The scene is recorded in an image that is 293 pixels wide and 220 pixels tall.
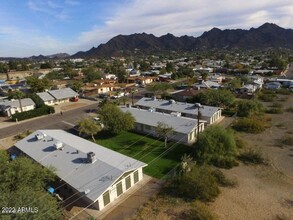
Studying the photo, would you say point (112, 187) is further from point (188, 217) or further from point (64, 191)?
point (188, 217)

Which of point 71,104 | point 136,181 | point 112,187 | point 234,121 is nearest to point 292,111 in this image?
point 234,121

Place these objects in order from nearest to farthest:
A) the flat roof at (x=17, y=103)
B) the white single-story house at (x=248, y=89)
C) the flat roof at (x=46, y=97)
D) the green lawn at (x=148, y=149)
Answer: the green lawn at (x=148, y=149) → the flat roof at (x=17, y=103) → the flat roof at (x=46, y=97) → the white single-story house at (x=248, y=89)

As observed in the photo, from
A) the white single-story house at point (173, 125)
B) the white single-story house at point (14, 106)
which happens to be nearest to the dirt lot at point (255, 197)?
the white single-story house at point (173, 125)

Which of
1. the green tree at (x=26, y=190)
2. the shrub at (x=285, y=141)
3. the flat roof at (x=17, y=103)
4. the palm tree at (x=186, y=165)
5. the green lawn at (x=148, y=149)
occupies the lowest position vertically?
the shrub at (x=285, y=141)

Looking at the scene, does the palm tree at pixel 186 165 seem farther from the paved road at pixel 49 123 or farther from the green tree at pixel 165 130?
the paved road at pixel 49 123

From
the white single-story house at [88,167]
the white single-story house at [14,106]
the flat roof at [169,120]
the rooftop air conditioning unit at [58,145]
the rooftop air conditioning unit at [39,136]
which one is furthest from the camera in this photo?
the white single-story house at [14,106]

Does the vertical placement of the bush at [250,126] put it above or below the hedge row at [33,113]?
below

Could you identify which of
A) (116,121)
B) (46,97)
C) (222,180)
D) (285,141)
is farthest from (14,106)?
(285,141)

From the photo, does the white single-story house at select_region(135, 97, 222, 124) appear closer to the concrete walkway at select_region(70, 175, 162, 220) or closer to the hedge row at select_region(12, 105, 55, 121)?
the concrete walkway at select_region(70, 175, 162, 220)
